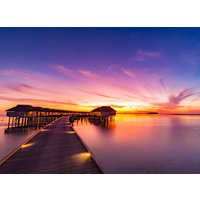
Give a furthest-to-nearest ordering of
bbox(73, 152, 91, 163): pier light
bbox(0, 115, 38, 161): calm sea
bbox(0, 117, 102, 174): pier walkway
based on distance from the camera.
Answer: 1. bbox(0, 115, 38, 161): calm sea
2. bbox(73, 152, 91, 163): pier light
3. bbox(0, 117, 102, 174): pier walkway

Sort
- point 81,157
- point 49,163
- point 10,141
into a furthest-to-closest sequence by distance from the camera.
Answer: point 10,141 < point 81,157 < point 49,163

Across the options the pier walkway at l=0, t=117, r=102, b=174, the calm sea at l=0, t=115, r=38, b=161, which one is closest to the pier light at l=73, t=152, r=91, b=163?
the pier walkway at l=0, t=117, r=102, b=174

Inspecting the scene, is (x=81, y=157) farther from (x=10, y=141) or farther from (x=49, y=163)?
(x=10, y=141)

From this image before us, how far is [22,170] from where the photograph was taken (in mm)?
2846

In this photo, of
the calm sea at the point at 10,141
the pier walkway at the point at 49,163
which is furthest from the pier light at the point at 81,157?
the calm sea at the point at 10,141

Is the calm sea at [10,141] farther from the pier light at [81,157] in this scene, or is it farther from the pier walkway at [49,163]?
the pier light at [81,157]

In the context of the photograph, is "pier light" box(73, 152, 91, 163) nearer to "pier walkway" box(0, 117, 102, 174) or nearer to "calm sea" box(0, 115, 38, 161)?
"pier walkway" box(0, 117, 102, 174)

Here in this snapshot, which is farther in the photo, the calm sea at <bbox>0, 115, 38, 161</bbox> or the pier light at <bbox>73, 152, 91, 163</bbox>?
the calm sea at <bbox>0, 115, 38, 161</bbox>

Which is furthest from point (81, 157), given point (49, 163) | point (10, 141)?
point (10, 141)
